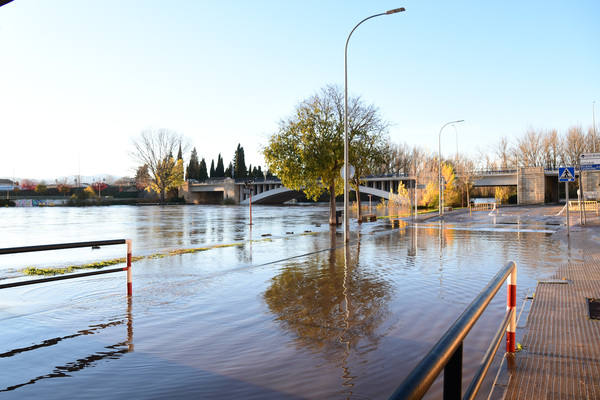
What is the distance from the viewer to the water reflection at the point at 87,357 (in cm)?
472

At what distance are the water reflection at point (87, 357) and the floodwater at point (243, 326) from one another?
21 mm

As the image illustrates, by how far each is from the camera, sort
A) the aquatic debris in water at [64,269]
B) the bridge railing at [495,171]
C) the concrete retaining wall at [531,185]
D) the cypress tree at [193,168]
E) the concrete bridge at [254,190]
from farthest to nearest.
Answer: the cypress tree at [193,168] → the concrete bridge at [254,190] → the bridge railing at [495,171] → the concrete retaining wall at [531,185] → the aquatic debris in water at [64,269]

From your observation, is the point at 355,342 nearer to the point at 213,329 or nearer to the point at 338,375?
the point at 338,375

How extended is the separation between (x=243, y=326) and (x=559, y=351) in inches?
154

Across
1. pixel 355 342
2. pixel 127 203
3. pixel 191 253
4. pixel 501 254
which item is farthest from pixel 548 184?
pixel 127 203

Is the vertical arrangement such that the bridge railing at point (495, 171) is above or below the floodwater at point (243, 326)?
above

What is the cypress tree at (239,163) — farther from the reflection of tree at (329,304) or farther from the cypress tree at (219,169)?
the reflection of tree at (329,304)

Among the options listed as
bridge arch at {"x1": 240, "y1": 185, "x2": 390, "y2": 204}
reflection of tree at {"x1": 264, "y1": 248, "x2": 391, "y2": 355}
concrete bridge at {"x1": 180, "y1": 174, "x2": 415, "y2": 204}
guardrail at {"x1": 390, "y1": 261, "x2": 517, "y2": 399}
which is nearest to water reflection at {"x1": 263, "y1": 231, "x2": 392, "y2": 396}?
reflection of tree at {"x1": 264, "y1": 248, "x2": 391, "y2": 355}

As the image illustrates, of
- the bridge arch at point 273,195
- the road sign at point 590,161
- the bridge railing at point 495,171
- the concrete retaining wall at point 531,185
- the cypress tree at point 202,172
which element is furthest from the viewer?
the cypress tree at point 202,172

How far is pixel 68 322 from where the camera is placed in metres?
6.79

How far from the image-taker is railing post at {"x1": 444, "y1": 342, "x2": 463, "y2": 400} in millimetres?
1899

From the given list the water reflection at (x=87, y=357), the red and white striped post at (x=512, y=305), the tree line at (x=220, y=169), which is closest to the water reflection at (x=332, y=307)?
the red and white striped post at (x=512, y=305)

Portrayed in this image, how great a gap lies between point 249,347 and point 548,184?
71.3 meters

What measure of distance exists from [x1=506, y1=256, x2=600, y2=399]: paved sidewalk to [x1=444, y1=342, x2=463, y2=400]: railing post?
220cm
